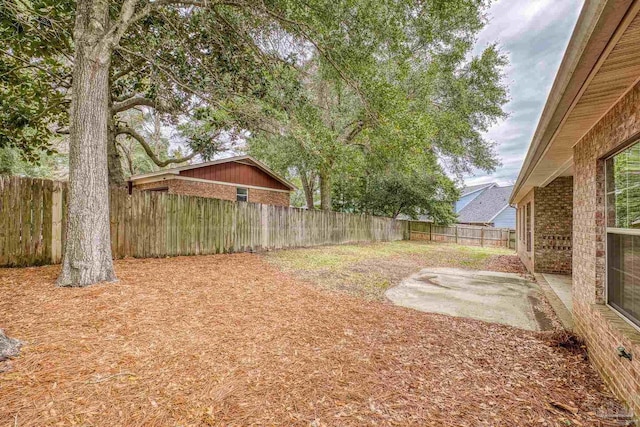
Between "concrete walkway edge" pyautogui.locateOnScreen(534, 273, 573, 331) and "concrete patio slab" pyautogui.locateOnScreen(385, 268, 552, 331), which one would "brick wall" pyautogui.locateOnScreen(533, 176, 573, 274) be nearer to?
"concrete patio slab" pyautogui.locateOnScreen(385, 268, 552, 331)

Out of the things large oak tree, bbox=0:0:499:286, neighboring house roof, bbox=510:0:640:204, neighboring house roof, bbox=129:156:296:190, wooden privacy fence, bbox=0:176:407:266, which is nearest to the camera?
neighboring house roof, bbox=510:0:640:204

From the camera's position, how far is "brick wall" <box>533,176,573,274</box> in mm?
7199

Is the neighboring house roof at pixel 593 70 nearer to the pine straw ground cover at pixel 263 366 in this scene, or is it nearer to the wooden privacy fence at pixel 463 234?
the pine straw ground cover at pixel 263 366

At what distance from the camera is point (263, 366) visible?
2.38 metres

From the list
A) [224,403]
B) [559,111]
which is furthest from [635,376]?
[224,403]

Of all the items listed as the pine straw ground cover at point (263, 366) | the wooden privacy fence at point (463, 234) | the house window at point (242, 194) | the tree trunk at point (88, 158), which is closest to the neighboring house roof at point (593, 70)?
the pine straw ground cover at point (263, 366)

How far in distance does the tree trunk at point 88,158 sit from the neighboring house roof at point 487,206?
76.8 feet

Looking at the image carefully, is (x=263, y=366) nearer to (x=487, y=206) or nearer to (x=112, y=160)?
(x=112, y=160)

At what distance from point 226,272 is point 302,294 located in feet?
5.94

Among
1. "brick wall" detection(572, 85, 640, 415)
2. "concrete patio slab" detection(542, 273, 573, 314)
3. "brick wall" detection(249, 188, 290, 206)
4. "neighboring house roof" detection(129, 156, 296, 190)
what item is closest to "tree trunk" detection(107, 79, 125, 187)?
"neighboring house roof" detection(129, 156, 296, 190)

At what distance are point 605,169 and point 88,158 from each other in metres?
5.92

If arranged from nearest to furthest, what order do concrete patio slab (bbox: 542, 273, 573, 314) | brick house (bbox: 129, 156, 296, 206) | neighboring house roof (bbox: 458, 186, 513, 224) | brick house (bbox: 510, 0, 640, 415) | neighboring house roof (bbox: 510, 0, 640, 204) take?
neighboring house roof (bbox: 510, 0, 640, 204)
brick house (bbox: 510, 0, 640, 415)
concrete patio slab (bbox: 542, 273, 573, 314)
brick house (bbox: 129, 156, 296, 206)
neighboring house roof (bbox: 458, 186, 513, 224)

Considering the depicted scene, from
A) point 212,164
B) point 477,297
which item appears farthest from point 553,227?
point 212,164

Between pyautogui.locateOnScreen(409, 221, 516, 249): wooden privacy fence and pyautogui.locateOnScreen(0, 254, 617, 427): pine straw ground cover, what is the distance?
17.2 metres
